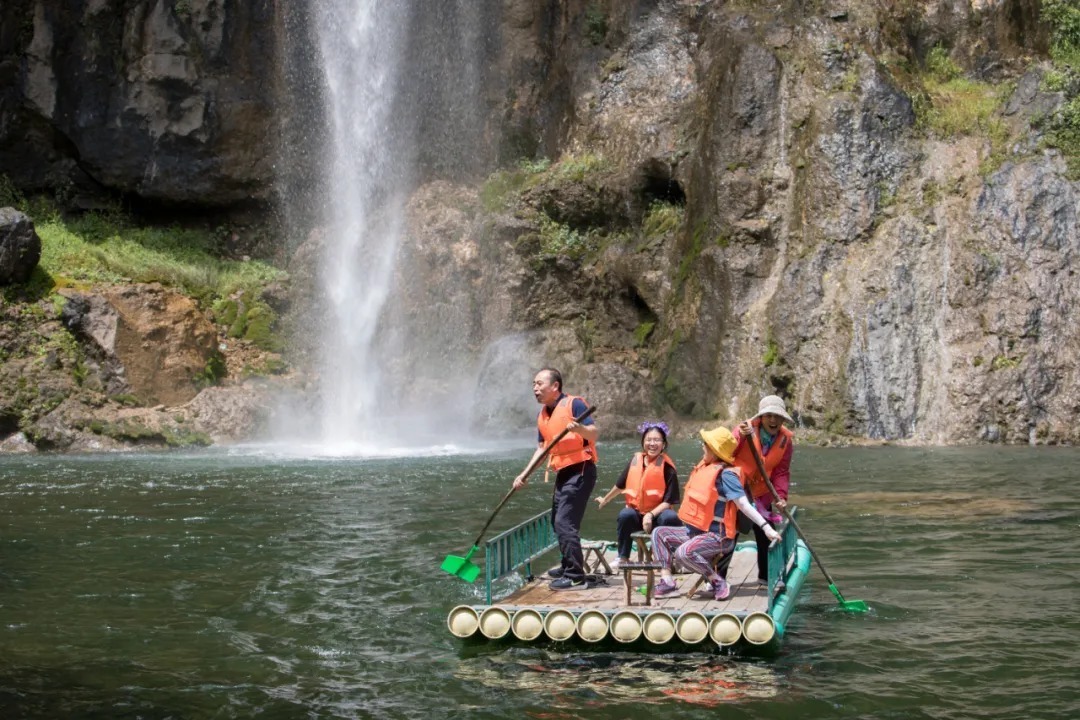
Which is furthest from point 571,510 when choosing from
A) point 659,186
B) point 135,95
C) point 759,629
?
point 135,95

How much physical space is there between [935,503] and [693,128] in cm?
1861

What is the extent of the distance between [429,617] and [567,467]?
1.69 m

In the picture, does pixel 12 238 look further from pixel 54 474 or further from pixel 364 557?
pixel 364 557

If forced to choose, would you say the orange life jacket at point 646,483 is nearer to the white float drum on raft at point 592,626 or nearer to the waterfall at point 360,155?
the white float drum on raft at point 592,626

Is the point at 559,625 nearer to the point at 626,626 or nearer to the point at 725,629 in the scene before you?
the point at 626,626

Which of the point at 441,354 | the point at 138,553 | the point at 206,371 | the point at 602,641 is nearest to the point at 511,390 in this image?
the point at 441,354

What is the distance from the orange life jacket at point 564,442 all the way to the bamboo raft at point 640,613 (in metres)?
0.76

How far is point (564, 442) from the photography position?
8797mm

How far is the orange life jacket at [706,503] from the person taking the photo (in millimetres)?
8391

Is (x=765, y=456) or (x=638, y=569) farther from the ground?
(x=765, y=456)

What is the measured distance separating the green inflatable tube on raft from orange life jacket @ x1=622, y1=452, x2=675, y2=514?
4.03 ft

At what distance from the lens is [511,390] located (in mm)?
29703

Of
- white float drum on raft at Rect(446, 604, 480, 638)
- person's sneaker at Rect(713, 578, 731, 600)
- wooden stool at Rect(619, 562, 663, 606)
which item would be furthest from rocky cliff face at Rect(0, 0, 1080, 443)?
white float drum on raft at Rect(446, 604, 480, 638)

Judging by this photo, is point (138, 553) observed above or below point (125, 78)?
below
